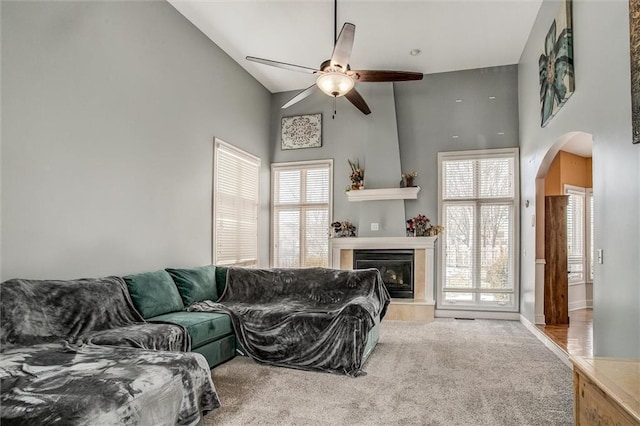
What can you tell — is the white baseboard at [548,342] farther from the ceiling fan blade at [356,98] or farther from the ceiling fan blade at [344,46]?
the ceiling fan blade at [356,98]

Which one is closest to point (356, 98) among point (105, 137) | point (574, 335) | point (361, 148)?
point (361, 148)

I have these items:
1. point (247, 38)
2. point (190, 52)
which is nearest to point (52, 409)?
point (190, 52)

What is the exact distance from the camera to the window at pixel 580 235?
7.37m

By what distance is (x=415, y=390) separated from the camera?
Result: 318cm

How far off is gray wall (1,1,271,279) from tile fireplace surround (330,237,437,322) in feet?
7.54

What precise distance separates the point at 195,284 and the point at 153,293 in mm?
675

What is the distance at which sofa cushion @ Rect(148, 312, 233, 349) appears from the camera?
350cm

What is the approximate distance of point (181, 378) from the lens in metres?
2.26

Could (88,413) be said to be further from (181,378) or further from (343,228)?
(343,228)

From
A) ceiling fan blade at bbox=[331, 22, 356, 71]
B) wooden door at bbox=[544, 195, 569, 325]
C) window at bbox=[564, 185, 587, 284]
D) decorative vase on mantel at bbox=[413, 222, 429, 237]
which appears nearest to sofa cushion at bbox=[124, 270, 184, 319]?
ceiling fan blade at bbox=[331, 22, 356, 71]

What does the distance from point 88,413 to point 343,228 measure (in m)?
5.40

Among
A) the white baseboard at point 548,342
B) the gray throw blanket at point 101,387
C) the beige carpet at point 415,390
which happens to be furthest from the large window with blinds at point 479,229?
the gray throw blanket at point 101,387

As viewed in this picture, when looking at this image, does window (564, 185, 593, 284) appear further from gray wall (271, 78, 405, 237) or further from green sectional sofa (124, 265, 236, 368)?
green sectional sofa (124, 265, 236, 368)

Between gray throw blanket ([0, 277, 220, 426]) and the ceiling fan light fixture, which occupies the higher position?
the ceiling fan light fixture
